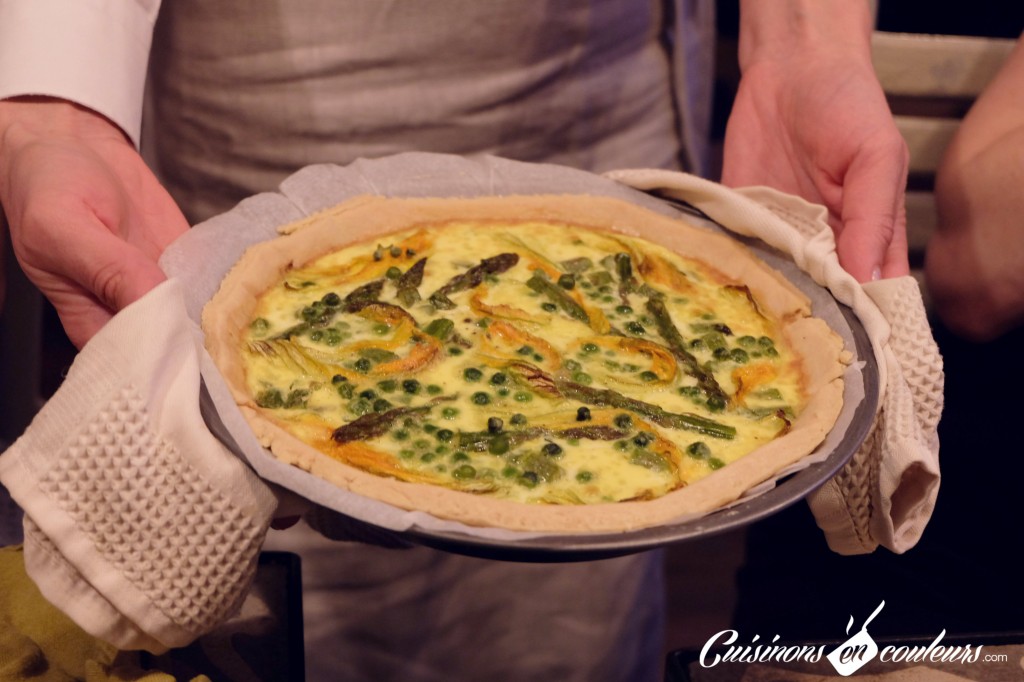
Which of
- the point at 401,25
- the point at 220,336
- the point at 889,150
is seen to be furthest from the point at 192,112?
the point at 889,150

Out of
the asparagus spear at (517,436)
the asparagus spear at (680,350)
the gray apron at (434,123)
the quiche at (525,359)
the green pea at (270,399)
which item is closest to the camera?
the quiche at (525,359)

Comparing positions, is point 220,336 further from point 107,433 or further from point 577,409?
point 577,409

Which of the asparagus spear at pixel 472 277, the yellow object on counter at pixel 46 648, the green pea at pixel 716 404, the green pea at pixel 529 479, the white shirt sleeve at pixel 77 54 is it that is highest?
the white shirt sleeve at pixel 77 54

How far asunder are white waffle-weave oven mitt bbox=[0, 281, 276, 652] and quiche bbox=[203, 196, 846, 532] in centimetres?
16

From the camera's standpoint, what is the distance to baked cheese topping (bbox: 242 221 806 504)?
2.03 metres

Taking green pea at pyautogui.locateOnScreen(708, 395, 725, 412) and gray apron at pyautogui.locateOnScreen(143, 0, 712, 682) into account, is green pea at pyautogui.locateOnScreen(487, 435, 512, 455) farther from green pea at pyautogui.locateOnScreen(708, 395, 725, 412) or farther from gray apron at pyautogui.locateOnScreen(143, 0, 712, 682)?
gray apron at pyautogui.locateOnScreen(143, 0, 712, 682)

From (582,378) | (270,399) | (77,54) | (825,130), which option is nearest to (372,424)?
(270,399)

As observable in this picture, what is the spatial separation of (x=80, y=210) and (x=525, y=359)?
95 cm

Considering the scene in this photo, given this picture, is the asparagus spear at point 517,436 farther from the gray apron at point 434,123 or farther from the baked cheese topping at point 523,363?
the gray apron at point 434,123

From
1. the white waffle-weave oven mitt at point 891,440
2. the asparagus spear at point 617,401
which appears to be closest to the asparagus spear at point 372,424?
the asparagus spear at point 617,401

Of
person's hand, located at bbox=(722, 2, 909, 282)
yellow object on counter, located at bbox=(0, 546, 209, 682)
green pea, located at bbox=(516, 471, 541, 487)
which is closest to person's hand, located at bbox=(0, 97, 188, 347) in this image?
yellow object on counter, located at bbox=(0, 546, 209, 682)

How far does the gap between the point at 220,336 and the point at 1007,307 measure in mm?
2122

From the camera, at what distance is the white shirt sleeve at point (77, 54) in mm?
2482

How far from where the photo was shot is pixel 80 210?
6.89 feet
